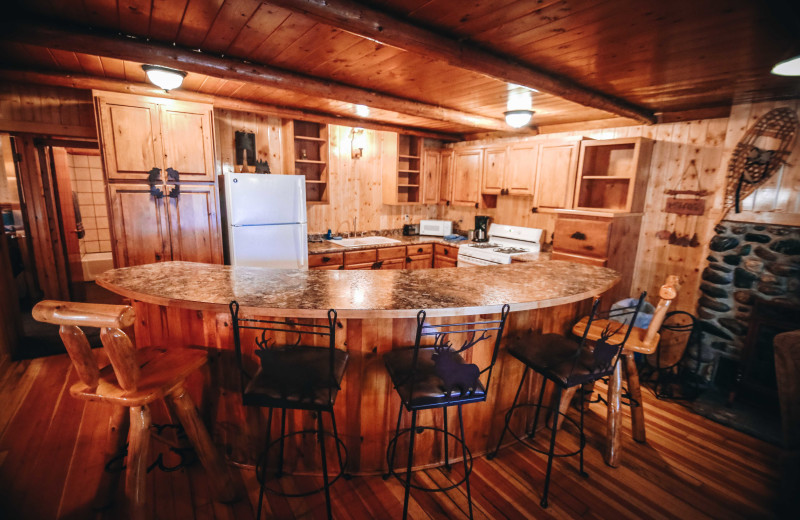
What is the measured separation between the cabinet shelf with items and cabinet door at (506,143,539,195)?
89.1 inches

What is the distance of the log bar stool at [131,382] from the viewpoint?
1322 mm

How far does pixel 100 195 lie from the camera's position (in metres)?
6.00

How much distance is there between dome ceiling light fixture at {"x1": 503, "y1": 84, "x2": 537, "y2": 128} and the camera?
2.92 metres

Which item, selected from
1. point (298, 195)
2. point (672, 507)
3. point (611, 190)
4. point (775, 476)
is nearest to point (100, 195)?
point (298, 195)

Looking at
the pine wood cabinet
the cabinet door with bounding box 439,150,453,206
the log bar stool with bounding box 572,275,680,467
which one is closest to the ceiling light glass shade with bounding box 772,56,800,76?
the log bar stool with bounding box 572,275,680,467

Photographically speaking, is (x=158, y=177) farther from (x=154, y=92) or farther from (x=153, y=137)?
(x=154, y=92)

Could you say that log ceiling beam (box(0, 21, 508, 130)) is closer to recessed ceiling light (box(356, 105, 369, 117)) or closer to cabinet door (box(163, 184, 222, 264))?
recessed ceiling light (box(356, 105, 369, 117))

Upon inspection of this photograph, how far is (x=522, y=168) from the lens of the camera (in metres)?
4.18

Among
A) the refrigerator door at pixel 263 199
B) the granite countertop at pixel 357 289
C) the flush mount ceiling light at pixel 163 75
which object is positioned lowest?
the granite countertop at pixel 357 289

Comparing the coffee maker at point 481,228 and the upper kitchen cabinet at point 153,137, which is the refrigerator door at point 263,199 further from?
the coffee maker at point 481,228

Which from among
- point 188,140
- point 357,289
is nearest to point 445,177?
point 188,140

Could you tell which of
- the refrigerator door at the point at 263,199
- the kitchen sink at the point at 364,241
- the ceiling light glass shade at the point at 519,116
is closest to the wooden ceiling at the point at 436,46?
the ceiling light glass shade at the point at 519,116

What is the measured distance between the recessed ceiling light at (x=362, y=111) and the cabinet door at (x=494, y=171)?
64.7 inches

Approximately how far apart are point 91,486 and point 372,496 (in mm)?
1571
